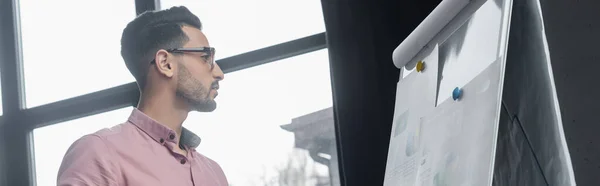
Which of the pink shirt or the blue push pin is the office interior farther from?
the pink shirt

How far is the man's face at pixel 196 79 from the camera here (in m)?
1.87

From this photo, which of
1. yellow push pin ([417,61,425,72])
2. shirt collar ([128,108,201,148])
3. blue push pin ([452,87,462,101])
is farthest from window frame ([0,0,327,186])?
blue push pin ([452,87,462,101])

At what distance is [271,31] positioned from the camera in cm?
251

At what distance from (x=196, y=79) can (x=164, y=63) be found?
0.09 meters

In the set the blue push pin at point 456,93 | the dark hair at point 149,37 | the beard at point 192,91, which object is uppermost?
the dark hair at point 149,37

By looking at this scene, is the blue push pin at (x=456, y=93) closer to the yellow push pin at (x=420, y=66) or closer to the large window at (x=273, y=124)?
the yellow push pin at (x=420, y=66)

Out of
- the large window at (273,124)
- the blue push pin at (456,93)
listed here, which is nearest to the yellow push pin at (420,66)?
the blue push pin at (456,93)

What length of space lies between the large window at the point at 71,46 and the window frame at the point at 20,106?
0.15 feet

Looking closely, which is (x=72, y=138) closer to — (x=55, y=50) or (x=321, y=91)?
(x=55, y=50)

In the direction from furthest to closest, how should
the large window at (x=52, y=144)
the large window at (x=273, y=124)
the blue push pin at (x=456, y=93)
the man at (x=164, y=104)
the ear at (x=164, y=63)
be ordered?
the large window at (x=52, y=144)
the large window at (x=273, y=124)
the ear at (x=164, y=63)
the man at (x=164, y=104)
the blue push pin at (x=456, y=93)

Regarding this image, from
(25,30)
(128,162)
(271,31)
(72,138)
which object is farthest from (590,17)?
(25,30)

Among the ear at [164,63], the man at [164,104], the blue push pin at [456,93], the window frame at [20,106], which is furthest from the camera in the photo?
the window frame at [20,106]

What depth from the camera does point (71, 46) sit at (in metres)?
2.96

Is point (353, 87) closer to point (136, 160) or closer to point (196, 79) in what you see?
point (196, 79)
